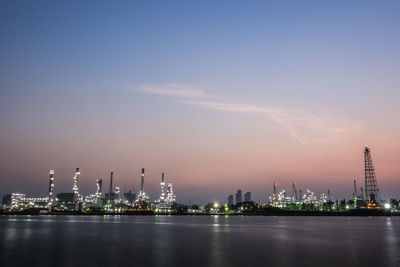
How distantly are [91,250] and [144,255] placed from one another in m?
7.07

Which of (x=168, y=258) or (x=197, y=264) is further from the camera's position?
(x=168, y=258)

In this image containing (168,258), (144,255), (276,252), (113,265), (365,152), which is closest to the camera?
(113,265)

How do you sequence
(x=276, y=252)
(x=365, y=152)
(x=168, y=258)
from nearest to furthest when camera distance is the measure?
(x=168, y=258) < (x=276, y=252) < (x=365, y=152)

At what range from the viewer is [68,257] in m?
27.5

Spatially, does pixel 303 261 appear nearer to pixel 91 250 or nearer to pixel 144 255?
pixel 144 255

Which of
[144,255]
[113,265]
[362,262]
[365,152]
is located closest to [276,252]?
[362,262]

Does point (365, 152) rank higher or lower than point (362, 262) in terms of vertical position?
higher

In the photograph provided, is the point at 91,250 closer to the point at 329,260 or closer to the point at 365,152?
the point at 329,260

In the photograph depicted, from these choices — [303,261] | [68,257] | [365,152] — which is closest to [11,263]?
[68,257]

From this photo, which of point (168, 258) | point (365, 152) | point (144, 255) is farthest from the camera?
point (365, 152)

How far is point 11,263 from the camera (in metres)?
24.3

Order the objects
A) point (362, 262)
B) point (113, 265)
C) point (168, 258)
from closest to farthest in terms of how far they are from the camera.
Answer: point (113, 265) < point (362, 262) < point (168, 258)

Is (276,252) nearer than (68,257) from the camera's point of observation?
No

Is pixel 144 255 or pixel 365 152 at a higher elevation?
pixel 365 152
